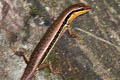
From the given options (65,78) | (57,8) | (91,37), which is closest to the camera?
(65,78)

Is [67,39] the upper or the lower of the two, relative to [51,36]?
lower

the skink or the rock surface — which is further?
the rock surface

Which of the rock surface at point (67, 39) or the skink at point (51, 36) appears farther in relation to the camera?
the rock surface at point (67, 39)

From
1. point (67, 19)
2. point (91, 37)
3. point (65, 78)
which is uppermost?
point (67, 19)

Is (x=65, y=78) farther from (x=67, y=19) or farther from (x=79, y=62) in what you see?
(x=67, y=19)

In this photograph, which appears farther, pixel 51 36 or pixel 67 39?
pixel 67 39

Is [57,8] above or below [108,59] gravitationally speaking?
above

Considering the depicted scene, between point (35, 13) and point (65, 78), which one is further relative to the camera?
point (35, 13)

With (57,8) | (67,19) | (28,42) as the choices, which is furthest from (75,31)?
(28,42)
